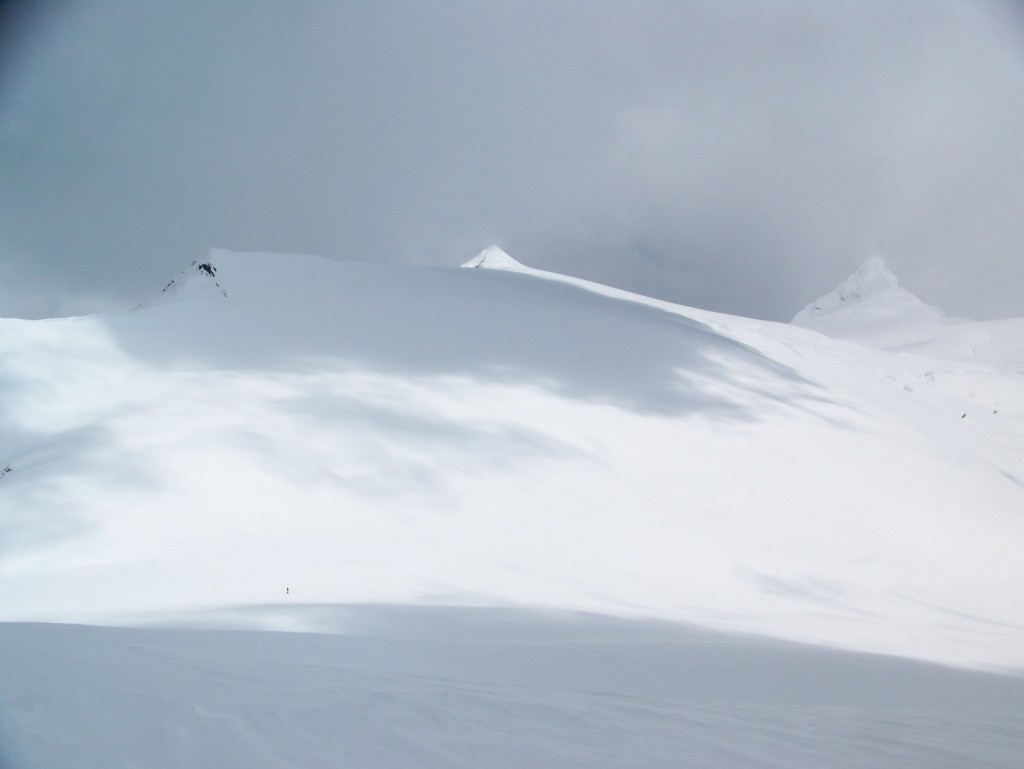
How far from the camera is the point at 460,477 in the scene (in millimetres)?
9062

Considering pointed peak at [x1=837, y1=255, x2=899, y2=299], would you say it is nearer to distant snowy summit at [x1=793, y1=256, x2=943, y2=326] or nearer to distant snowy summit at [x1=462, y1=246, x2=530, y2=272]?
distant snowy summit at [x1=793, y1=256, x2=943, y2=326]

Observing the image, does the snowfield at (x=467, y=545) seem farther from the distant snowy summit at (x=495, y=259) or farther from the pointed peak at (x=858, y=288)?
the pointed peak at (x=858, y=288)

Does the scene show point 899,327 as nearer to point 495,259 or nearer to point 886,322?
point 886,322

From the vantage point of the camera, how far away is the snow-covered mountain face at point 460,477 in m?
6.71

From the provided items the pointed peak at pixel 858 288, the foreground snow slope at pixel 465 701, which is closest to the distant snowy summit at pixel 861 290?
the pointed peak at pixel 858 288

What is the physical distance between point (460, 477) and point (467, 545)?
4.83 feet

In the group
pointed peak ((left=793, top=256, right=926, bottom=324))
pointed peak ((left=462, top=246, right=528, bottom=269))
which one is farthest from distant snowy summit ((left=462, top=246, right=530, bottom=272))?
pointed peak ((left=793, top=256, right=926, bottom=324))

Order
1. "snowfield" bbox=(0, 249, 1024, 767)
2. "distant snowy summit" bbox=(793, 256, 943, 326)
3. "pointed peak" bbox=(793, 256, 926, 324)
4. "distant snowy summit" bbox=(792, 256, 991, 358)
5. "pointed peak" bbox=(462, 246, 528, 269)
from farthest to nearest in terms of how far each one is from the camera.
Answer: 1. "pointed peak" bbox=(793, 256, 926, 324)
2. "distant snowy summit" bbox=(793, 256, 943, 326)
3. "pointed peak" bbox=(462, 246, 528, 269)
4. "distant snowy summit" bbox=(792, 256, 991, 358)
5. "snowfield" bbox=(0, 249, 1024, 767)

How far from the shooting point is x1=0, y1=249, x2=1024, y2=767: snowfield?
3686 mm

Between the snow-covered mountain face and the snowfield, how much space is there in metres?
0.05

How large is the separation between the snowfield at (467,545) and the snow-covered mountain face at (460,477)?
0.15 ft

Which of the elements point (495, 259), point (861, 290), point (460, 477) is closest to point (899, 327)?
point (495, 259)

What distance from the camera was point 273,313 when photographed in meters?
13.1

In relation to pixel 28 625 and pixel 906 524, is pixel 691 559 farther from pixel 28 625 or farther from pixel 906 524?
pixel 28 625
